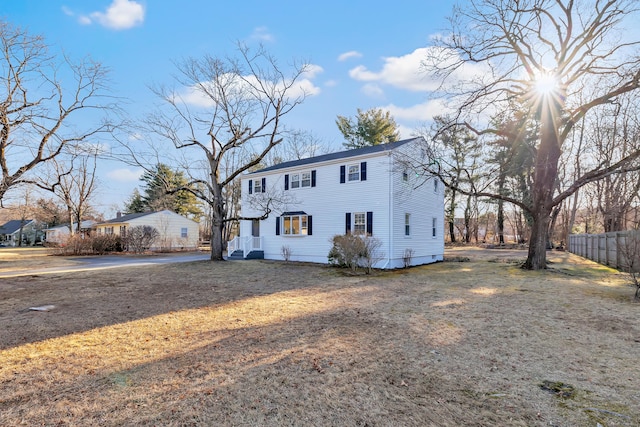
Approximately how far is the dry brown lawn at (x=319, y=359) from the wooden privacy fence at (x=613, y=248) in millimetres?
1068

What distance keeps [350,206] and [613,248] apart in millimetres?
11684

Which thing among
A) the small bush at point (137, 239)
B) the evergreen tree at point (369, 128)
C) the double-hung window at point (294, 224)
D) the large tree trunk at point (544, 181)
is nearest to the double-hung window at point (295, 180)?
the double-hung window at point (294, 224)

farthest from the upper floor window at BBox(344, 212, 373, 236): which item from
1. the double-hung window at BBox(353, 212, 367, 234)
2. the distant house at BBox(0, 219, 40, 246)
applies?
the distant house at BBox(0, 219, 40, 246)

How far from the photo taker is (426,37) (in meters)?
13.9

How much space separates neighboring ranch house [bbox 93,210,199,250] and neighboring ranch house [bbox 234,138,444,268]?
14.1 metres

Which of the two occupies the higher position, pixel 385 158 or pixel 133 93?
pixel 133 93

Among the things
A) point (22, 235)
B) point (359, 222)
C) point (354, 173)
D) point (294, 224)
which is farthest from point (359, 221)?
point (22, 235)

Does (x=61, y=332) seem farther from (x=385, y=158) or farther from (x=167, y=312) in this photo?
(x=385, y=158)

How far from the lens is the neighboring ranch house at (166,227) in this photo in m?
30.4

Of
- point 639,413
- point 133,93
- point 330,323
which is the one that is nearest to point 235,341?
point 330,323

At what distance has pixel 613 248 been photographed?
47.5 feet

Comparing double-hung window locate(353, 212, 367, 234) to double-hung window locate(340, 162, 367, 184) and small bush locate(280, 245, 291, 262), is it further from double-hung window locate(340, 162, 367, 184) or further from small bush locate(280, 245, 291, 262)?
small bush locate(280, 245, 291, 262)

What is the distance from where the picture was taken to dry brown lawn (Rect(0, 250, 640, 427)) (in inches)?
114

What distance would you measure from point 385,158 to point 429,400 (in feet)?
42.3
